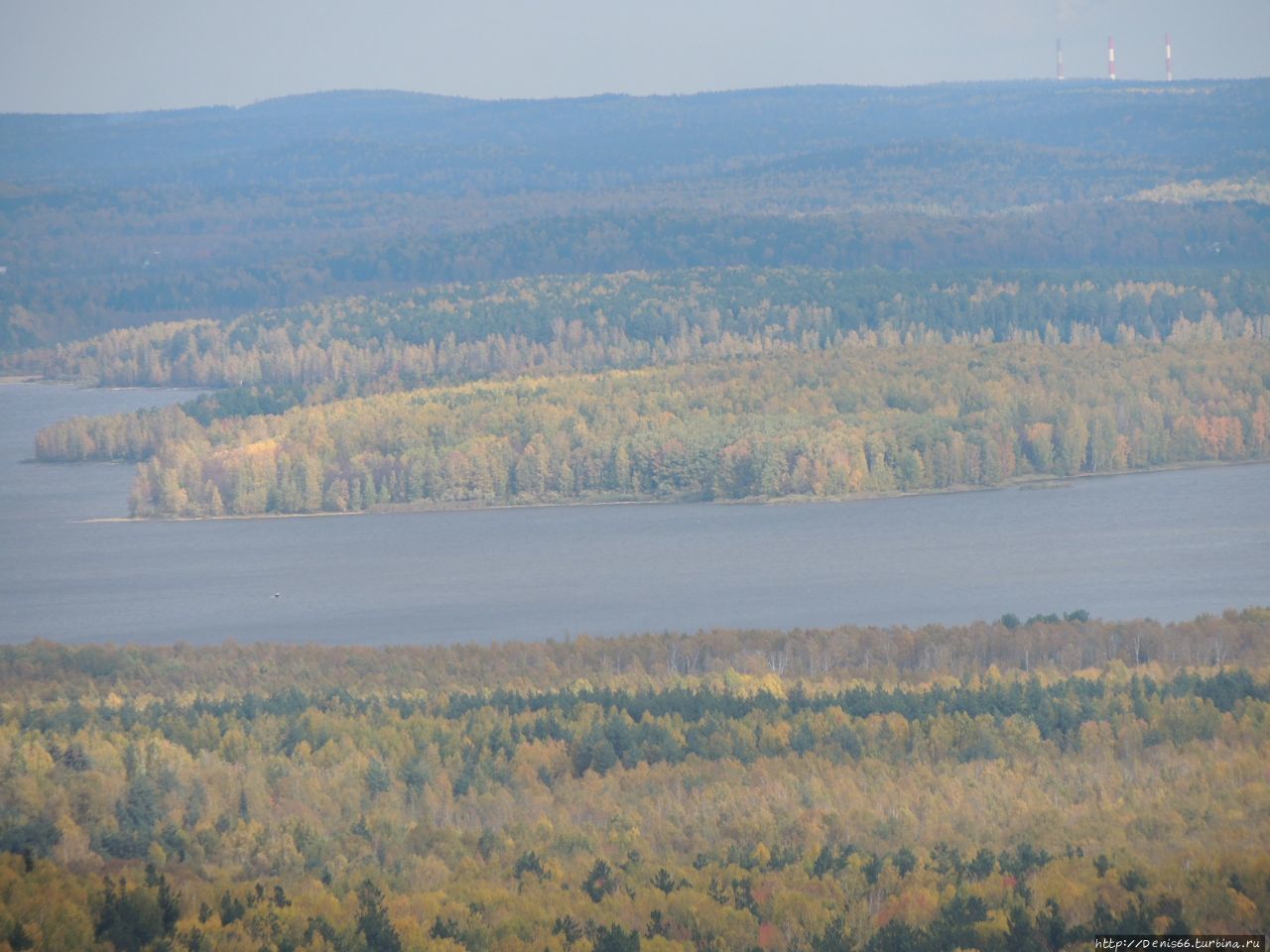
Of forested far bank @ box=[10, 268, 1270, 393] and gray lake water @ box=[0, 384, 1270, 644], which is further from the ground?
forested far bank @ box=[10, 268, 1270, 393]

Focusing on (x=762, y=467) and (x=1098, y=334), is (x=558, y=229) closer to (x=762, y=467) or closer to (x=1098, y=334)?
(x=1098, y=334)

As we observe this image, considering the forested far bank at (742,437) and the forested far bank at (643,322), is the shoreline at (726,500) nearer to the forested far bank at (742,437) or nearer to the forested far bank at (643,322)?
the forested far bank at (742,437)

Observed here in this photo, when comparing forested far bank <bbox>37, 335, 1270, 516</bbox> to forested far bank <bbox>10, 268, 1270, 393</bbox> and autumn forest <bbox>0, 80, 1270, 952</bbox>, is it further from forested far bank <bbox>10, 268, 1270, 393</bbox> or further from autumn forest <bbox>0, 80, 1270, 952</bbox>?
forested far bank <bbox>10, 268, 1270, 393</bbox>

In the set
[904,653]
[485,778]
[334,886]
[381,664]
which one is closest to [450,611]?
[381,664]

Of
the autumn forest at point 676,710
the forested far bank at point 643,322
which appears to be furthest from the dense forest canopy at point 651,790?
the forested far bank at point 643,322

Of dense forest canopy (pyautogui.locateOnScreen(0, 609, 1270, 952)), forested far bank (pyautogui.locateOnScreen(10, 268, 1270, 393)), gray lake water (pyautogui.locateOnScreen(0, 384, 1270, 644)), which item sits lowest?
gray lake water (pyautogui.locateOnScreen(0, 384, 1270, 644))

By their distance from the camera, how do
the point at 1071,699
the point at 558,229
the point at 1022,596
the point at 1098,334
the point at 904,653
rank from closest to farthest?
the point at 1071,699, the point at 904,653, the point at 1022,596, the point at 1098,334, the point at 558,229

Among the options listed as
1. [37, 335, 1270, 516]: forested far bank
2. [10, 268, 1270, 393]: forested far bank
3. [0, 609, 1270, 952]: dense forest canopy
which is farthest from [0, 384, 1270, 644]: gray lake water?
[10, 268, 1270, 393]: forested far bank
